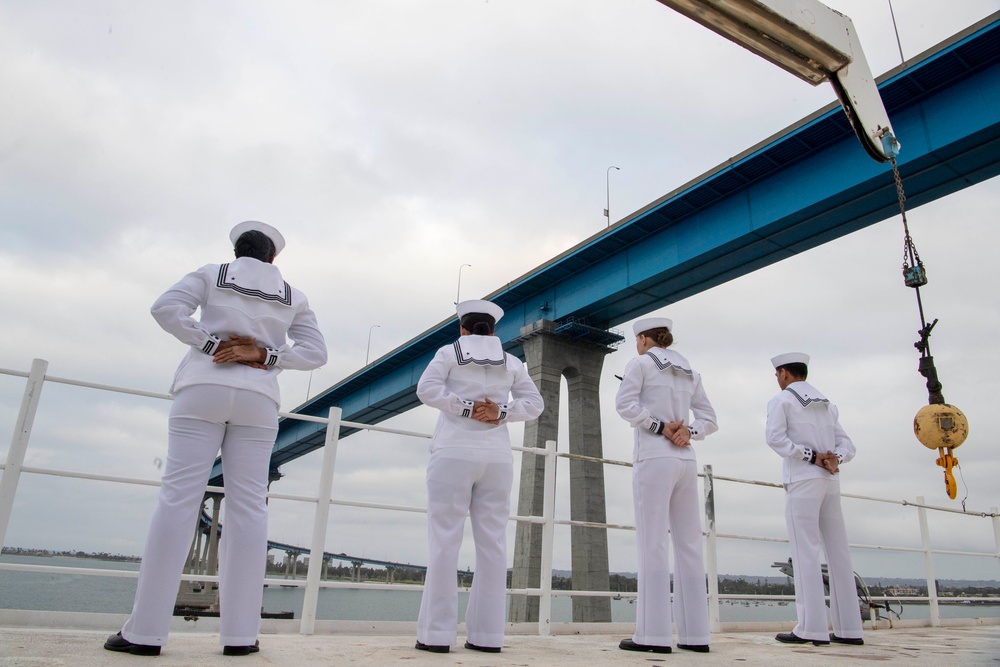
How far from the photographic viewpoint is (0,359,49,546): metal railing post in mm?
2932

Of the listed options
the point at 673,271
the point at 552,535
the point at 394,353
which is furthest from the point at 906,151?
the point at 394,353

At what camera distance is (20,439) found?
301 centimetres

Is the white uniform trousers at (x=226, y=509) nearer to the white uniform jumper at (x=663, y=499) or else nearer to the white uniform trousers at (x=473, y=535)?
the white uniform trousers at (x=473, y=535)

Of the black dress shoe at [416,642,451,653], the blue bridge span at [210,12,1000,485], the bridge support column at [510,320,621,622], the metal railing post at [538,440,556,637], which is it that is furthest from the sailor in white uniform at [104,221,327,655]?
the bridge support column at [510,320,621,622]

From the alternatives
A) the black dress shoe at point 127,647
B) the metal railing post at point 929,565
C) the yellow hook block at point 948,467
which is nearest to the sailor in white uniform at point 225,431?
the black dress shoe at point 127,647

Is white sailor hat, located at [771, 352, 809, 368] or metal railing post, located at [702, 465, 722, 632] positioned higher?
white sailor hat, located at [771, 352, 809, 368]

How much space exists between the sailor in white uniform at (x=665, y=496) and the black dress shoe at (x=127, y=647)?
2.27 meters

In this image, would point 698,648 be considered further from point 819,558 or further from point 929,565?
point 929,565

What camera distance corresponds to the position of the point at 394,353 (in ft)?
69.8

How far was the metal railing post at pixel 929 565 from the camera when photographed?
6254mm

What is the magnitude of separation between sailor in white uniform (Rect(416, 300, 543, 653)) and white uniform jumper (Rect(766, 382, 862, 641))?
2083 mm

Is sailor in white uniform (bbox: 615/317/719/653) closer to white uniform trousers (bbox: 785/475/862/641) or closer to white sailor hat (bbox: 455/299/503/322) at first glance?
white sailor hat (bbox: 455/299/503/322)

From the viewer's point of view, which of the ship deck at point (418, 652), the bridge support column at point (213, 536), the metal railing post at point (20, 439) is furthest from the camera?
the bridge support column at point (213, 536)

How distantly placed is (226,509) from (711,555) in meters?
3.86
